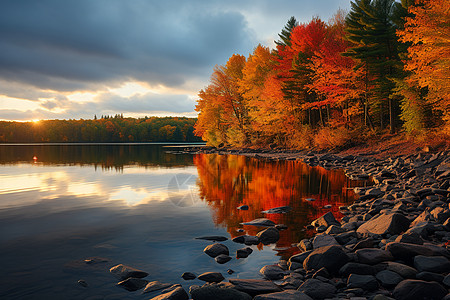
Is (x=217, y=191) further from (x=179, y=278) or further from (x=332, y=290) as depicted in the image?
(x=332, y=290)

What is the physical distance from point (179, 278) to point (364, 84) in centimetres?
3032

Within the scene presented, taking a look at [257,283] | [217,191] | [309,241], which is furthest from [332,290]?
[217,191]

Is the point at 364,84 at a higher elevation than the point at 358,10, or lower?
lower

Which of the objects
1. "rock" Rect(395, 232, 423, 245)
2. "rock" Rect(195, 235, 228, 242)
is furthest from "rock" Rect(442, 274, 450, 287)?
"rock" Rect(195, 235, 228, 242)

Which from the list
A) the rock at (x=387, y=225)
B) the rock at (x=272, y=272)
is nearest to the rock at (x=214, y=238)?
the rock at (x=272, y=272)

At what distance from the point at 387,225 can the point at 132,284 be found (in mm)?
5923

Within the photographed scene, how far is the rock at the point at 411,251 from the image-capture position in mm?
5555

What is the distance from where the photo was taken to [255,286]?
4914 mm

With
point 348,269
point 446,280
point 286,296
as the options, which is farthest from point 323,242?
point 286,296

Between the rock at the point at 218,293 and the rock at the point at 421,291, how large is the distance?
7.30ft

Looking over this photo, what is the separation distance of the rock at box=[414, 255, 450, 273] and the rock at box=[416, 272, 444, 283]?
0.77ft

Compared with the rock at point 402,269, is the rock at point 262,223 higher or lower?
lower

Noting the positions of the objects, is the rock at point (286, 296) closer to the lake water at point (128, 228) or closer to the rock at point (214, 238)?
the lake water at point (128, 228)

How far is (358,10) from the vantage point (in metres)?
32.8
